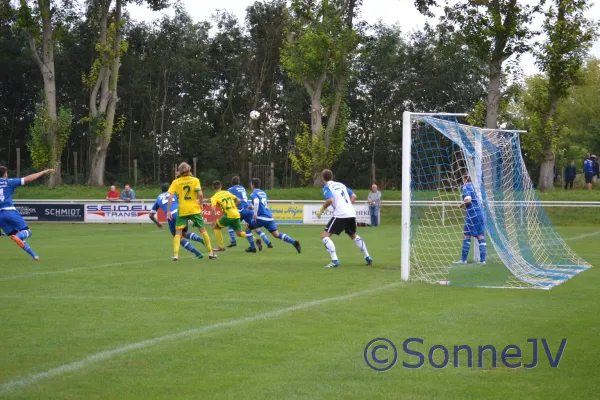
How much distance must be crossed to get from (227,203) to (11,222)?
484 cm

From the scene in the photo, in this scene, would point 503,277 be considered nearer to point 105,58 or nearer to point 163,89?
point 105,58

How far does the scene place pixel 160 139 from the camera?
54.4 m

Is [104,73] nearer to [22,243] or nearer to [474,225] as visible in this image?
[22,243]

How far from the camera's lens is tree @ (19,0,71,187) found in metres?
42.0

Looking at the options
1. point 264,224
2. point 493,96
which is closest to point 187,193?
point 264,224

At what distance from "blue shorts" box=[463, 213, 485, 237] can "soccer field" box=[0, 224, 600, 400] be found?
198 cm

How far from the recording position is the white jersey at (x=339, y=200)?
1511cm

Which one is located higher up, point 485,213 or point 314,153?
point 314,153

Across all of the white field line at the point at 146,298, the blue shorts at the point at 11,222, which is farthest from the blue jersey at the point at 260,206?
the white field line at the point at 146,298

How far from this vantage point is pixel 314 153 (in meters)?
42.4

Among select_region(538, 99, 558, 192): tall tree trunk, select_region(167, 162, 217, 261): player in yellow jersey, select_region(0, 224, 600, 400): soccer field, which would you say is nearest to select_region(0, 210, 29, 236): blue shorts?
select_region(0, 224, 600, 400): soccer field

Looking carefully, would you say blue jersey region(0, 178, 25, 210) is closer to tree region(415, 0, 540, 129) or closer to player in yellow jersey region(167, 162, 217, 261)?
player in yellow jersey region(167, 162, 217, 261)

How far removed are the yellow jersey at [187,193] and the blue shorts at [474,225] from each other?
211 inches

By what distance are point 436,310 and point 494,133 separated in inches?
290
